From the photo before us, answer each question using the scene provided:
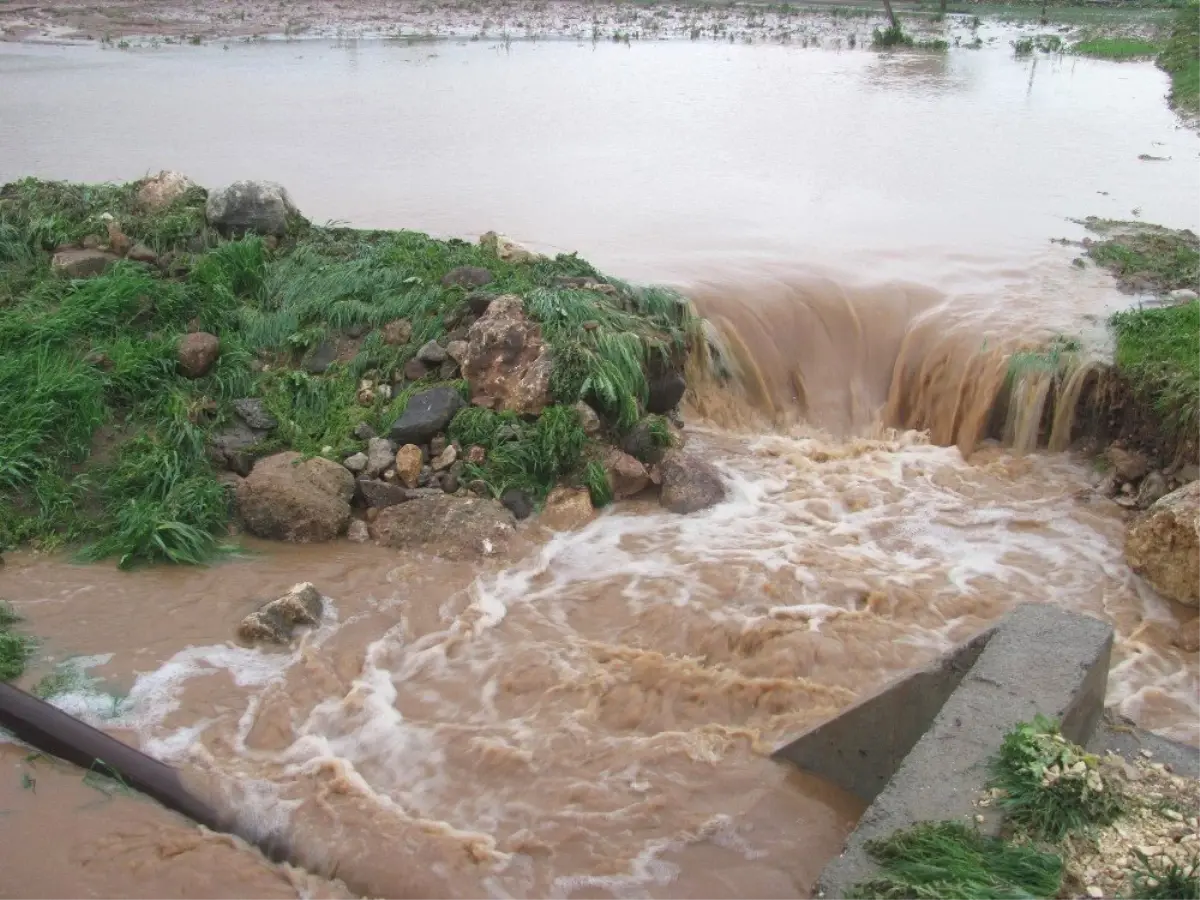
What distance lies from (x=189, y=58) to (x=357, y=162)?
380 inches

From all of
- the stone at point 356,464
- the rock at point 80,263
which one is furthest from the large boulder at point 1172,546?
the rock at point 80,263

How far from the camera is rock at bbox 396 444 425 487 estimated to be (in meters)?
6.69

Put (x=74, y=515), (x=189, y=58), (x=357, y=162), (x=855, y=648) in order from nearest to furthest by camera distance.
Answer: (x=855, y=648) < (x=74, y=515) < (x=357, y=162) < (x=189, y=58)

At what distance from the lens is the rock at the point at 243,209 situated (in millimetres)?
8766

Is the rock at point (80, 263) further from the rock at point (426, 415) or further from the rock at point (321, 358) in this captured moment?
the rock at point (426, 415)

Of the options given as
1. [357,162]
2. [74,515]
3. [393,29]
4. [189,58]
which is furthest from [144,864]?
[393,29]

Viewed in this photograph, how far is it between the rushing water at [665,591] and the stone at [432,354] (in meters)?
1.76

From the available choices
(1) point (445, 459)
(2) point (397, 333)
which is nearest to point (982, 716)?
(1) point (445, 459)

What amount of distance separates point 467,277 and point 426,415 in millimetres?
1706

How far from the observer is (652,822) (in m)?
4.29

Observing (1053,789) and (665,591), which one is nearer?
(1053,789)

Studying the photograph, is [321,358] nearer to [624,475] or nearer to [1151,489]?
[624,475]

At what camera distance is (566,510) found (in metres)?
6.75

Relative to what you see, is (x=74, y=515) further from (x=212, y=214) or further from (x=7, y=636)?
(x=212, y=214)
